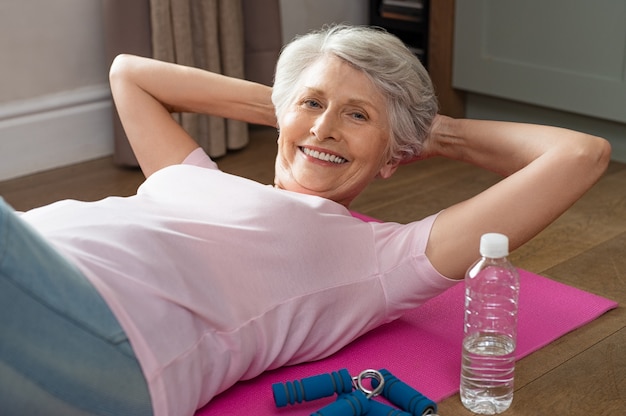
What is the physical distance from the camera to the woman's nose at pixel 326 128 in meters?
1.83

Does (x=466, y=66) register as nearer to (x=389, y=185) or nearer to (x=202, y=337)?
(x=389, y=185)

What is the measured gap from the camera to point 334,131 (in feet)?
6.02

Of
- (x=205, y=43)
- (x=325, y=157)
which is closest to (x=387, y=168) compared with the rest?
(x=325, y=157)

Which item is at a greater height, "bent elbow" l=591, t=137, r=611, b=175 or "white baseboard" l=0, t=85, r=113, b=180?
"bent elbow" l=591, t=137, r=611, b=175

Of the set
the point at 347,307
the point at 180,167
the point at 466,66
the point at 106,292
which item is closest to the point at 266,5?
the point at 466,66

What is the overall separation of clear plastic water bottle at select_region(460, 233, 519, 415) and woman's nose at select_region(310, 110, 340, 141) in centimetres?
38

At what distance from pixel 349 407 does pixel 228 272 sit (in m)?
0.32

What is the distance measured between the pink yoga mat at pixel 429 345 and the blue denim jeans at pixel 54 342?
270 millimetres

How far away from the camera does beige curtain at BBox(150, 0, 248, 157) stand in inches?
126

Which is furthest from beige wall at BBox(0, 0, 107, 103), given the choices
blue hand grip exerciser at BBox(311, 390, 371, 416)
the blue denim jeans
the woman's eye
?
blue hand grip exerciser at BBox(311, 390, 371, 416)

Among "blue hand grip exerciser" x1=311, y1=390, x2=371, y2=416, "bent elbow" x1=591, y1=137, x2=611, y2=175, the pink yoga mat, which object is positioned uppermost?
"bent elbow" x1=591, y1=137, x2=611, y2=175

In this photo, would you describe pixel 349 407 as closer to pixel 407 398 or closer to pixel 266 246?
pixel 407 398

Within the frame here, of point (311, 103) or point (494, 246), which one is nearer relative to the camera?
point (494, 246)

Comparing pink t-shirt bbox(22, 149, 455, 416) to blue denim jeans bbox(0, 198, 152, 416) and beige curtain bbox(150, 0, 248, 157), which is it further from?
beige curtain bbox(150, 0, 248, 157)
